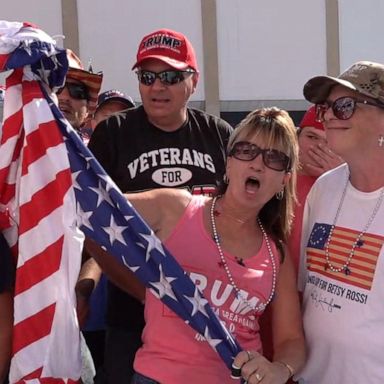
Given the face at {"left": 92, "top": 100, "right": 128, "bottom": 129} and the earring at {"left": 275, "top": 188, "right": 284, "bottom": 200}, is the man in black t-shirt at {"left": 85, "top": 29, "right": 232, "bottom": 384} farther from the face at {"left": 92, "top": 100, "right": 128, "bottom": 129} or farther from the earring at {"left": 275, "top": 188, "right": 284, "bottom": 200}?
the face at {"left": 92, "top": 100, "right": 128, "bottom": 129}

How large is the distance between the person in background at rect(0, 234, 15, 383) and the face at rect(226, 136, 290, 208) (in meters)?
0.80

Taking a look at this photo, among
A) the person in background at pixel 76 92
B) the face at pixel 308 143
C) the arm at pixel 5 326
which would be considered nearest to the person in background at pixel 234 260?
the arm at pixel 5 326

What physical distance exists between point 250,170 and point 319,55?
551 inches

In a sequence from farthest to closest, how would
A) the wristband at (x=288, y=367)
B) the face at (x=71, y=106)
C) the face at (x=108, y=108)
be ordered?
the face at (x=108, y=108), the face at (x=71, y=106), the wristband at (x=288, y=367)

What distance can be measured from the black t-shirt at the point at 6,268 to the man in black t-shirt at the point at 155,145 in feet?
2.76

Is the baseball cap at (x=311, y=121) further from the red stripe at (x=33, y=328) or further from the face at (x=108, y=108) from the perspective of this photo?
the face at (x=108, y=108)

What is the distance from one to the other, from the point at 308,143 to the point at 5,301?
1547 millimetres

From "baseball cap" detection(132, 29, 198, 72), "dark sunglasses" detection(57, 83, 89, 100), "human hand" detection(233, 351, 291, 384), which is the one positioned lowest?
"human hand" detection(233, 351, 291, 384)

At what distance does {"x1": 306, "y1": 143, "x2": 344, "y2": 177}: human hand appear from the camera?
285 centimetres

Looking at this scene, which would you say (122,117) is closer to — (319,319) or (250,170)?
(250,170)

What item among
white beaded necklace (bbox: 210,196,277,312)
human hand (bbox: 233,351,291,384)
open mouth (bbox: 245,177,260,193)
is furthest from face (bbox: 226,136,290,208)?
human hand (bbox: 233,351,291,384)

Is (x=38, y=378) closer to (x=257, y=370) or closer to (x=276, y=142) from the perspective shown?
(x=257, y=370)

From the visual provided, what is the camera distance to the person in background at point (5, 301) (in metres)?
1.95

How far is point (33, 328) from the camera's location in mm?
1962
